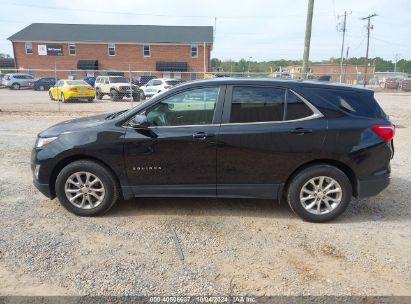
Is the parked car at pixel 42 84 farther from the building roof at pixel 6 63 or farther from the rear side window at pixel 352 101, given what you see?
the rear side window at pixel 352 101

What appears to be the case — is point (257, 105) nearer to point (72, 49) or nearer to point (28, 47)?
point (72, 49)

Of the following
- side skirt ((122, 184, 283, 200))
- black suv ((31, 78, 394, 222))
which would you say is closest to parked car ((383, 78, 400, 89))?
black suv ((31, 78, 394, 222))

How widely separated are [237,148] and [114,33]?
4976 cm

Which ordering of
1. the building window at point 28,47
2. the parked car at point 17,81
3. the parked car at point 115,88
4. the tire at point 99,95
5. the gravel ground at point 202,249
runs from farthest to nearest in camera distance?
the building window at point 28,47 < the parked car at point 17,81 < the tire at point 99,95 < the parked car at point 115,88 < the gravel ground at point 202,249

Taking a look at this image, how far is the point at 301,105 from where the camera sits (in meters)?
4.28

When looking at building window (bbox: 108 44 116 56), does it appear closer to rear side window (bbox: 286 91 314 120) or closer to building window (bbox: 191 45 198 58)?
building window (bbox: 191 45 198 58)

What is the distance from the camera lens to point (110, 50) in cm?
4853

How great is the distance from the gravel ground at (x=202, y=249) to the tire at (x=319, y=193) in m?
0.16

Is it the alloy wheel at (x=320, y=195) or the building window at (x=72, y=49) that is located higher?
the building window at (x=72, y=49)

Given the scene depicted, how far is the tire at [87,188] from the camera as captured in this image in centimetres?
438

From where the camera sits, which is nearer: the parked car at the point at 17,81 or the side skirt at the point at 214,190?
the side skirt at the point at 214,190

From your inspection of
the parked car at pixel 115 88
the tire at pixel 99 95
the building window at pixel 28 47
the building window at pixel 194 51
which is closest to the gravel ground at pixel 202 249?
the parked car at pixel 115 88

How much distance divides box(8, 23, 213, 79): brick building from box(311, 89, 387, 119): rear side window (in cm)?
4397

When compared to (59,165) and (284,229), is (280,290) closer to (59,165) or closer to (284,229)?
(284,229)
